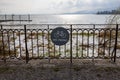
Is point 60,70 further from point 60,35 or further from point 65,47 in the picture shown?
point 65,47

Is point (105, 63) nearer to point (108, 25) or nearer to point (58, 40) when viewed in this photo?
point (58, 40)

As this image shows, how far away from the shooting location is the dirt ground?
18.5ft

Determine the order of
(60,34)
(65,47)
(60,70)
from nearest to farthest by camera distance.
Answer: (60,70) → (60,34) → (65,47)

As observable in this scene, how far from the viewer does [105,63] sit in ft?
22.1

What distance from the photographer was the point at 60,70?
242 inches

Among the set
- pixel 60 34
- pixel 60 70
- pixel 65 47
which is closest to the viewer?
pixel 60 70

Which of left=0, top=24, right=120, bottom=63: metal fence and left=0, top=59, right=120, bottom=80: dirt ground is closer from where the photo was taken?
left=0, top=59, right=120, bottom=80: dirt ground

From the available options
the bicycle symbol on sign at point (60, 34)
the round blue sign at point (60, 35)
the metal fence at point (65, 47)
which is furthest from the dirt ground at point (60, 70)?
the bicycle symbol on sign at point (60, 34)

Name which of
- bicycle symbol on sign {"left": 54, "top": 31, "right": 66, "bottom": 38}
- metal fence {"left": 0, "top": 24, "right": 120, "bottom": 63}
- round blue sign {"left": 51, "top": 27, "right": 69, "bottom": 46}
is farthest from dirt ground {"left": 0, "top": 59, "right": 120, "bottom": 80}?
bicycle symbol on sign {"left": 54, "top": 31, "right": 66, "bottom": 38}

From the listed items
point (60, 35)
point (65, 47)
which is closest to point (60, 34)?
point (60, 35)

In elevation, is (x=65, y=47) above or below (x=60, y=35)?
below

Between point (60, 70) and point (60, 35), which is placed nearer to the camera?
point (60, 70)

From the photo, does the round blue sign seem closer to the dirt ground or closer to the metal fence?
the metal fence

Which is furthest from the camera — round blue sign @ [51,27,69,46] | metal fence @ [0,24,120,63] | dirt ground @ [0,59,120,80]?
metal fence @ [0,24,120,63]
